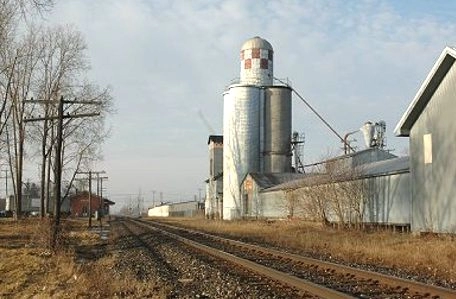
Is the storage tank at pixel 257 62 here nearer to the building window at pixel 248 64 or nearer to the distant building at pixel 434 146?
the building window at pixel 248 64

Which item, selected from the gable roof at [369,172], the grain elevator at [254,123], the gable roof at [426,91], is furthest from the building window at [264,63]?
the gable roof at [426,91]

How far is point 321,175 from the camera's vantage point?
125 feet

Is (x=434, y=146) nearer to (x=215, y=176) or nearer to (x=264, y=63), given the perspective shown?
(x=264, y=63)

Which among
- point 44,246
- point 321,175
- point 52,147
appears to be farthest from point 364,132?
point 44,246

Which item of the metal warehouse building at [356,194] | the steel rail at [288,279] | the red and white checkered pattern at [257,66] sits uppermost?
the red and white checkered pattern at [257,66]

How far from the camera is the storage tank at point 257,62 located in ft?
212

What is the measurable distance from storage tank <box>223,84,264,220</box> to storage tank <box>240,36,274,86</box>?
1.59m

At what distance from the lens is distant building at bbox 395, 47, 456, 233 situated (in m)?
24.2

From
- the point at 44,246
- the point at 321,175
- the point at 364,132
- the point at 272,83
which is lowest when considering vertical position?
the point at 44,246

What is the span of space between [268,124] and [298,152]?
1075 cm

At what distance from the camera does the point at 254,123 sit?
63.6 metres

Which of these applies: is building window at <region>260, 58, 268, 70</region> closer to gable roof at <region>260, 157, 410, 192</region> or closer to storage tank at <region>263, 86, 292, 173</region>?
storage tank at <region>263, 86, 292, 173</region>

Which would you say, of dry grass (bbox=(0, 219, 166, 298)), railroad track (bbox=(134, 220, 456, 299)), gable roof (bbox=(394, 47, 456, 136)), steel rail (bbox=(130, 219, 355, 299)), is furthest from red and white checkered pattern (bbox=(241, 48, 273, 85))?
railroad track (bbox=(134, 220, 456, 299))

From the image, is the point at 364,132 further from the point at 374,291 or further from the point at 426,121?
the point at 374,291
